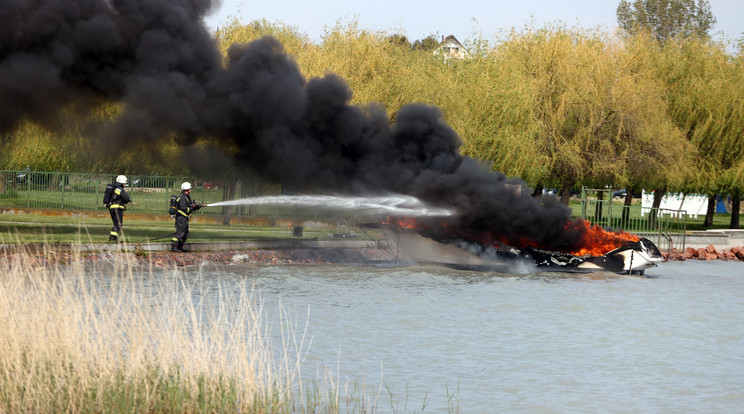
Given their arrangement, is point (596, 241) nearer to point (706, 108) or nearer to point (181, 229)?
point (181, 229)

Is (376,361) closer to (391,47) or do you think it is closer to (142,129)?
(142,129)

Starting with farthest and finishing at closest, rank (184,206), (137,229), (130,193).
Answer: (130,193)
(137,229)
(184,206)

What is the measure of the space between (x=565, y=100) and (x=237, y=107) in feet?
78.7

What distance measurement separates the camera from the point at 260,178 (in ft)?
93.0

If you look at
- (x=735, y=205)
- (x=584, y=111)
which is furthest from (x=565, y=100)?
(x=735, y=205)

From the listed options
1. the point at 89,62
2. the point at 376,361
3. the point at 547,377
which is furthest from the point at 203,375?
the point at 89,62

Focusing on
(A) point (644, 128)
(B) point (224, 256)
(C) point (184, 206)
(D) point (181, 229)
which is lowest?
(B) point (224, 256)

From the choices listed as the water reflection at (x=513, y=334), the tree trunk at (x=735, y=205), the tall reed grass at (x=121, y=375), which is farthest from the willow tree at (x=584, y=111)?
the tall reed grass at (x=121, y=375)

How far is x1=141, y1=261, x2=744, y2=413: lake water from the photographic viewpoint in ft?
42.7

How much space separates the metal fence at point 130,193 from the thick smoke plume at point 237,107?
56.6ft

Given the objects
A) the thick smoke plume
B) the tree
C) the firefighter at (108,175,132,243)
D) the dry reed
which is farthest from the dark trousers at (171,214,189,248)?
the tree

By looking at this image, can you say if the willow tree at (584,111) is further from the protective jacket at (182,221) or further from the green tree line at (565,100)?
the protective jacket at (182,221)

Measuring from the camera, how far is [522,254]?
94.0ft

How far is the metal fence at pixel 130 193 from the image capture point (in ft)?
150
